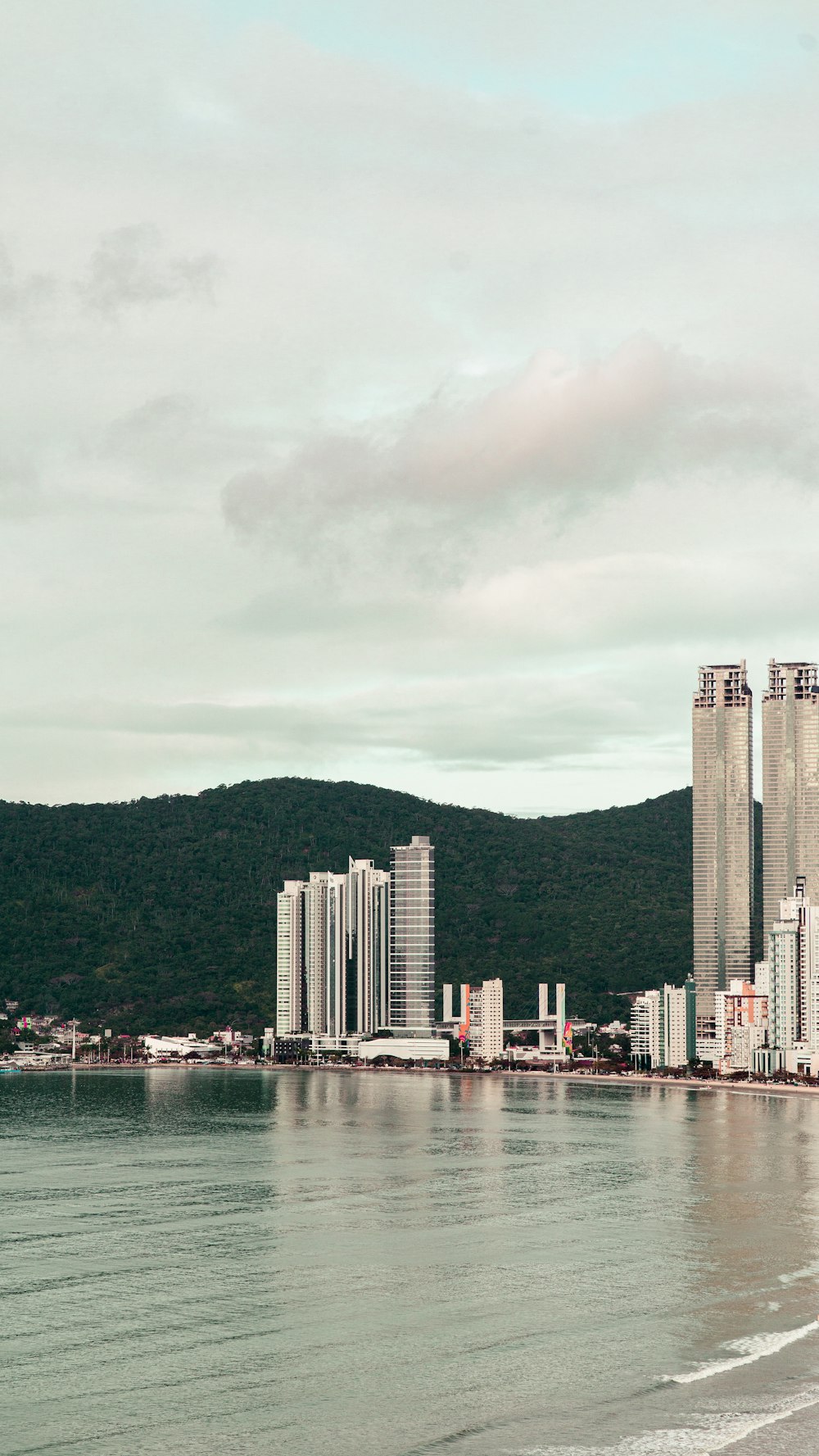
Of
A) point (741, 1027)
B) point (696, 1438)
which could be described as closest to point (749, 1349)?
point (696, 1438)

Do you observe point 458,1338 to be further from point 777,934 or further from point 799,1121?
point 777,934

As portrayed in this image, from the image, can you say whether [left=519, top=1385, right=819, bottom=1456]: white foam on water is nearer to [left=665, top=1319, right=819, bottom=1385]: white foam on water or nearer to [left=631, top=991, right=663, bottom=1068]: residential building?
[left=665, top=1319, right=819, bottom=1385]: white foam on water

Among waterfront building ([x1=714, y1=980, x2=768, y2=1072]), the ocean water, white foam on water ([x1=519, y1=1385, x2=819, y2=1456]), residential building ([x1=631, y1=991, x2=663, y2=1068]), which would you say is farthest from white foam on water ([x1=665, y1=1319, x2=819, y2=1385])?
residential building ([x1=631, y1=991, x2=663, y2=1068])

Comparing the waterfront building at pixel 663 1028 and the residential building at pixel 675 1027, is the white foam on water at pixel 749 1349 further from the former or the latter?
the residential building at pixel 675 1027

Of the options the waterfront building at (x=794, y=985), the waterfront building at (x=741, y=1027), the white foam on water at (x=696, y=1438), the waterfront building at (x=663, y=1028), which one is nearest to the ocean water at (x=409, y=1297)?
the white foam on water at (x=696, y=1438)

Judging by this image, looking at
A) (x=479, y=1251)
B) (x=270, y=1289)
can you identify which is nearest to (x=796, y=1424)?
(x=270, y=1289)
